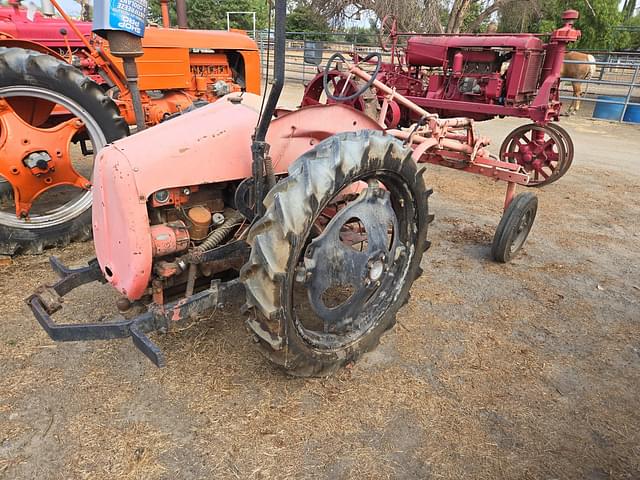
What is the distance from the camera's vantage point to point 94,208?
2014 mm

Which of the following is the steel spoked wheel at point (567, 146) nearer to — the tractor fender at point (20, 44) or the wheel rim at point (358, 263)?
the wheel rim at point (358, 263)

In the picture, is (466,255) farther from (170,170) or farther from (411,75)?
(411,75)

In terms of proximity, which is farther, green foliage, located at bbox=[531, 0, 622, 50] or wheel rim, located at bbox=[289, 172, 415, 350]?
green foliage, located at bbox=[531, 0, 622, 50]

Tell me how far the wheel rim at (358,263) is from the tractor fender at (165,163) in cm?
42

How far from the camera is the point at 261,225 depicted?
1756 mm

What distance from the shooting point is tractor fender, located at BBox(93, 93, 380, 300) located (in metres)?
1.84

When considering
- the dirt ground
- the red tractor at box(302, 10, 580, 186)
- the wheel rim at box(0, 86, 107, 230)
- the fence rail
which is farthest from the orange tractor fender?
the fence rail

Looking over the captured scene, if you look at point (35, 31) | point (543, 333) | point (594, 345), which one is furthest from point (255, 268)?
point (35, 31)

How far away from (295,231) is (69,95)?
2535 millimetres

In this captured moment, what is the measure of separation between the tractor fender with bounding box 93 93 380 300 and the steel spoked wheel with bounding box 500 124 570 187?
441 centimetres

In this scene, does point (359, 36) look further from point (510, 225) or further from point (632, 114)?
point (510, 225)

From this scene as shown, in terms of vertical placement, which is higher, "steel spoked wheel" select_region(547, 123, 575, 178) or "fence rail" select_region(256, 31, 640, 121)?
"fence rail" select_region(256, 31, 640, 121)

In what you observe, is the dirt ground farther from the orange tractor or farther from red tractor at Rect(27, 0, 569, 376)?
the orange tractor

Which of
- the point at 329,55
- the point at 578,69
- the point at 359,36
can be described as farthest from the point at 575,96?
the point at 329,55
